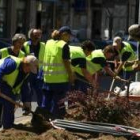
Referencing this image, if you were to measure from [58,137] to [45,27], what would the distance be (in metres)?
39.2

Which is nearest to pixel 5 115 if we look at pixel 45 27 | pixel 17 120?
pixel 17 120

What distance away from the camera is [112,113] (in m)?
9.02

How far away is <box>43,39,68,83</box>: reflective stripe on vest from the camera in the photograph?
1050cm

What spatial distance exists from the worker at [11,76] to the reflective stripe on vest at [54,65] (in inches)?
50.8

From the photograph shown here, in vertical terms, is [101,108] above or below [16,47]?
below

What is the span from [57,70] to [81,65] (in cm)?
47

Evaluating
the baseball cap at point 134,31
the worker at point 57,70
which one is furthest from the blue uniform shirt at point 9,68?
the baseball cap at point 134,31

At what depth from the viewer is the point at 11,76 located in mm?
9023

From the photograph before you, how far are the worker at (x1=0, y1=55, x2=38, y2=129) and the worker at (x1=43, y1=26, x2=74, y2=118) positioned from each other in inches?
48.3

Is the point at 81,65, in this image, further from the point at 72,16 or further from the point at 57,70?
the point at 72,16

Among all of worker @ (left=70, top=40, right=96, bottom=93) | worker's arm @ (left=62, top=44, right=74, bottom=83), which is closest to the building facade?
worker @ (left=70, top=40, right=96, bottom=93)

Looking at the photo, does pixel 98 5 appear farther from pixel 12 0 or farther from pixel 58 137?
pixel 58 137

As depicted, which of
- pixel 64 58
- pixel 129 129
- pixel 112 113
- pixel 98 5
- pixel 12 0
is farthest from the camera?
pixel 98 5

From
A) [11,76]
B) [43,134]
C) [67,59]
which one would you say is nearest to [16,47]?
[67,59]
